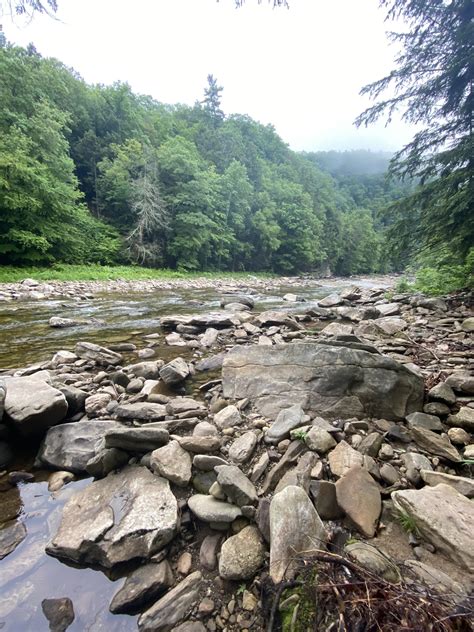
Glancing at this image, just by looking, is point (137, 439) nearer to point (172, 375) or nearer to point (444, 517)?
point (172, 375)

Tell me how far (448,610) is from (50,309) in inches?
405

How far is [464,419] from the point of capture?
7.97ft

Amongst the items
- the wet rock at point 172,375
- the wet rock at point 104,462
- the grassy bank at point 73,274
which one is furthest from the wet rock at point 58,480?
the grassy bank at point 73,274

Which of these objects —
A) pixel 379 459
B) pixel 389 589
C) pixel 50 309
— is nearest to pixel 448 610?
pixel 389 589

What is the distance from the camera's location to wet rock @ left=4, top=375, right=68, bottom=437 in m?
2.61

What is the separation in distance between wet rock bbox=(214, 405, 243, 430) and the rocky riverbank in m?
0.02

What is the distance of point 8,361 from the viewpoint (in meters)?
4.70

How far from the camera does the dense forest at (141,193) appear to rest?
1695cm

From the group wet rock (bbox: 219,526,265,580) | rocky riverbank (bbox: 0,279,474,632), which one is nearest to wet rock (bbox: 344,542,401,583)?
rocky riverbank (bbox: 0,279,474,632)

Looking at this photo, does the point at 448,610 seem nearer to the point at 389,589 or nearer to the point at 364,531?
the point at 389,589

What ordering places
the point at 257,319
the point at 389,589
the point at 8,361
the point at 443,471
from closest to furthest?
1. the point at 389,589
2. the point at 443,471
3. the point at 8,361
4. the point at 257,319

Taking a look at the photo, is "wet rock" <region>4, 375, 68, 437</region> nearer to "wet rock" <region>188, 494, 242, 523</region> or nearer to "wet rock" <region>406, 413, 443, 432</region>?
"wet rock" <region>188, 494, 242, 523</region>

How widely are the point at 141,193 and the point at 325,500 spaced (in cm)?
2695

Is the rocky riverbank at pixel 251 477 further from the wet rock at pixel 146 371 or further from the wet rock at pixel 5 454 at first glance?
the wet rock at pixel 146 371
